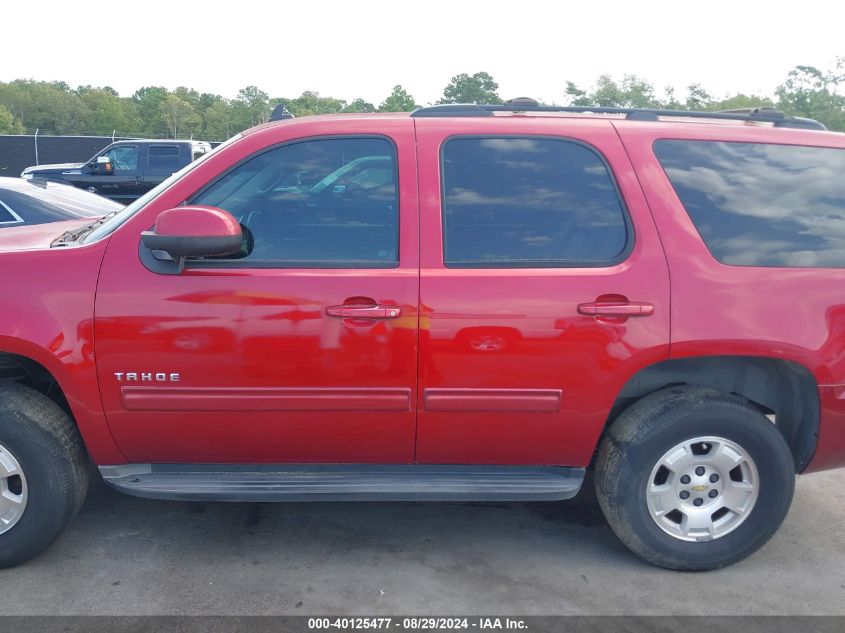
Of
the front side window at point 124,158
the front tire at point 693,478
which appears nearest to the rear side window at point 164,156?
the front side window at point 124,158

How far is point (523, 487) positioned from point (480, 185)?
1.34m

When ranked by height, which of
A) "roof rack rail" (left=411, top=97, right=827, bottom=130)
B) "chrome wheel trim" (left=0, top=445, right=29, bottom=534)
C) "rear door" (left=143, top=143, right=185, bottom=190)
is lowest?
"chrome wheel trim" (left=0, top=445, right=29, bottom=534)

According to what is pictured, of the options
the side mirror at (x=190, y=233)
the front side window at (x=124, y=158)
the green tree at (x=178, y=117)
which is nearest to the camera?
the side mirror at (x=190, y=233)

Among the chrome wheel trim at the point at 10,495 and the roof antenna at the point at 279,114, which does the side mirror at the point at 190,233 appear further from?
the chrome wheel trim at the point at 10,495

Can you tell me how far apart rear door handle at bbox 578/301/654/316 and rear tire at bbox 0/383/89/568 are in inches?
91.2

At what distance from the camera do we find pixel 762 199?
341 centimetres

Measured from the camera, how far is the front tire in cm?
333

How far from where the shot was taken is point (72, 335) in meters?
3.18

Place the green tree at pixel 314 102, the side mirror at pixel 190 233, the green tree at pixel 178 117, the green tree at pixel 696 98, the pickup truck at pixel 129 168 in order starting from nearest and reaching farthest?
the side mirror at pixel 190 233 → the green tree at pixel 696 98 → the pickup truck at pixel 129 168 → the green tree at pixel 314 102 → the green tree at pixel 178 117

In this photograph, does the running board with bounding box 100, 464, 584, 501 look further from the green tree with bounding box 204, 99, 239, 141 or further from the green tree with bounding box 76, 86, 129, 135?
the green tree with bounding box 76, 86, 129, 135

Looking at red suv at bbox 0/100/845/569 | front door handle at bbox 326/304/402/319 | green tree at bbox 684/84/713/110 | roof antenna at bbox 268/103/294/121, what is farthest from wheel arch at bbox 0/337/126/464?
green tree at bbox 684/84/713/110

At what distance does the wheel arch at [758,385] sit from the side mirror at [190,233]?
1853 mm

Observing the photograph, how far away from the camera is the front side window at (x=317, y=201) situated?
3289 mm

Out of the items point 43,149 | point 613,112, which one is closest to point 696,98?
point 613,112
